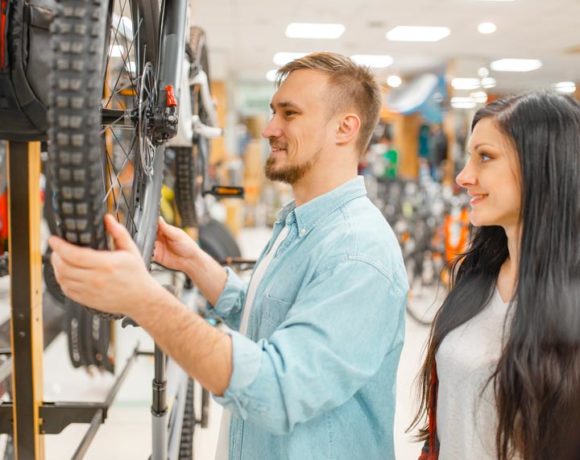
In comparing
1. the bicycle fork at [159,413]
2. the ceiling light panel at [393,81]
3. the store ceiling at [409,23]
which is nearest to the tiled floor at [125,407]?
the bicycle fork at [159,413]

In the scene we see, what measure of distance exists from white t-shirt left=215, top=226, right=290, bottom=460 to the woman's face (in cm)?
40

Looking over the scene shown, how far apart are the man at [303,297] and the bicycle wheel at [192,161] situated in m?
1.01

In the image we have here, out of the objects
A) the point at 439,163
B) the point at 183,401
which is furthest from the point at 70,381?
the point at 439,163

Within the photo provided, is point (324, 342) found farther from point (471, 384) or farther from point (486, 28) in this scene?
point (486, 28)

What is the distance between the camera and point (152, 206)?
1247 millimetres

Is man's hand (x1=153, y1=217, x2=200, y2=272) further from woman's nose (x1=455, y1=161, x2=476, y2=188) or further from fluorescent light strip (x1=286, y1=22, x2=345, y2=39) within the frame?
fluorescent light strip (x1=286, y1=22, x2=345, y2=39)

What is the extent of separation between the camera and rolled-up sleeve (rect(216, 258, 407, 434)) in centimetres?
89

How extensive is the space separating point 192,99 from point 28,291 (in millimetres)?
1207

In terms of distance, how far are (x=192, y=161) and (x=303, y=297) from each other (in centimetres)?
152

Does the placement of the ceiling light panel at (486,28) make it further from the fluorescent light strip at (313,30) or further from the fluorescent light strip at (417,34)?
the fluorescent light strip at (313,30)

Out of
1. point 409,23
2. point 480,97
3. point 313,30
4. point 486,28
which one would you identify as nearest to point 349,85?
point 480,97

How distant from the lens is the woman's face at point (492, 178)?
3.79 ft

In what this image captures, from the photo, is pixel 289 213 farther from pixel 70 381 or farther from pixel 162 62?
pixel 70 381

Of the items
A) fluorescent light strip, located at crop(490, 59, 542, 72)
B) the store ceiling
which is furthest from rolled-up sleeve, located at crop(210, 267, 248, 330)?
fluorescent light strip, located at crop(490, 59, 542, 72)
